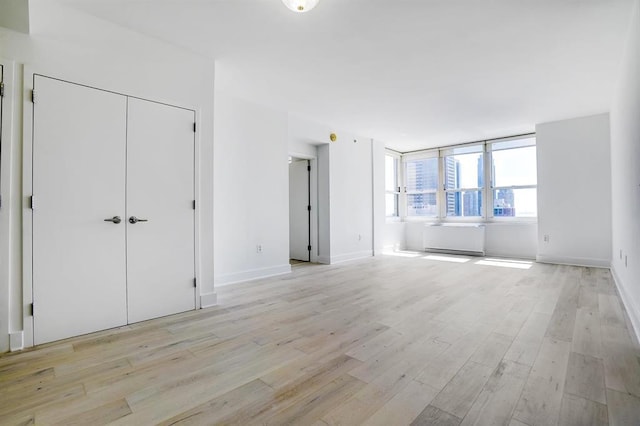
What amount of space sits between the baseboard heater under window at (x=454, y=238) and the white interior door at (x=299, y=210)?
3297 mm

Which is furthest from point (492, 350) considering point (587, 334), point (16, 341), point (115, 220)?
point (16, 341)

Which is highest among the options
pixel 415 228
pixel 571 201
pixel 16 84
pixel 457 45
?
pixel 457 45

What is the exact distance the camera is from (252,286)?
13.4 feet

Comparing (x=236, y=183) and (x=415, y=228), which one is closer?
(x=236, y=183)

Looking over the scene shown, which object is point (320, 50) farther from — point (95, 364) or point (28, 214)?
point (95, 364)

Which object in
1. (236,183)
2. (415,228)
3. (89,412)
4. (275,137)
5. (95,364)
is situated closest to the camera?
(89,412)

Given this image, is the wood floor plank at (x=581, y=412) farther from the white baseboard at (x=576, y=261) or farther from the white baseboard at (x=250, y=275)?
the white baseboard at (x=576, y=261)

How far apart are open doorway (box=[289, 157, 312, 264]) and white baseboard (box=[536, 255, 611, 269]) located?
15.3ft

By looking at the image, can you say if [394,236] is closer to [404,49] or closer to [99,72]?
[404,49]

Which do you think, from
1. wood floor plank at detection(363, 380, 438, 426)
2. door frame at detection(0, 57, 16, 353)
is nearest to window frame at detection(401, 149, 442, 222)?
wood floor plank at detection(363, 380, 438, 426)

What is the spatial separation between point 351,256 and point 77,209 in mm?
4845

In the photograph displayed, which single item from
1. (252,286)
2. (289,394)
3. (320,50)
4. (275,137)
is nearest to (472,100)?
(320,50)

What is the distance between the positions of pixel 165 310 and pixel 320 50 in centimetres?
309

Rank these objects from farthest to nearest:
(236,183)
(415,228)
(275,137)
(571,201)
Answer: (415,228), (571,201), (275,137), (236,183)
